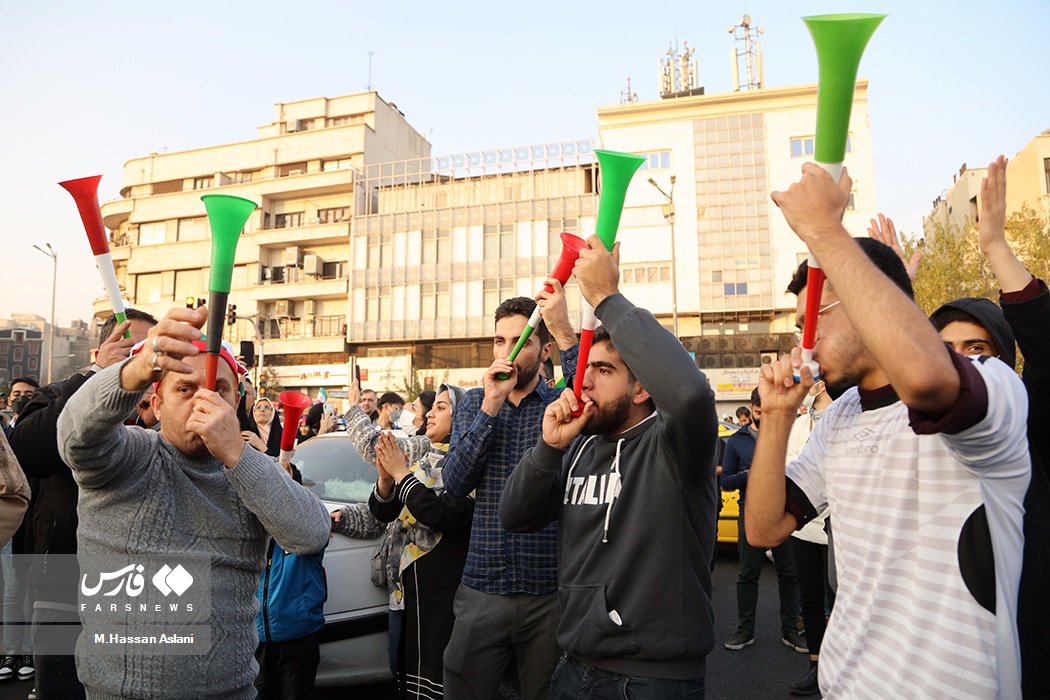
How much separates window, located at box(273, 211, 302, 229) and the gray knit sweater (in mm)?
46451

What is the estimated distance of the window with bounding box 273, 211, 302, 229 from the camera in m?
46.2

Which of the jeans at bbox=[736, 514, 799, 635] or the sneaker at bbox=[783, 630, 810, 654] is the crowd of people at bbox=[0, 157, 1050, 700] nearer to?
the jeans at bbox=[736, 514, 799, 635]

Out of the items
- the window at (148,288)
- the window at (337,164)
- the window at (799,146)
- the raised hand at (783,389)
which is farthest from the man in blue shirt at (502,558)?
the window at (148,288)

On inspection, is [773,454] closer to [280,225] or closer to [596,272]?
[596,272]

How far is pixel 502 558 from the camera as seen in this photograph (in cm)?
330

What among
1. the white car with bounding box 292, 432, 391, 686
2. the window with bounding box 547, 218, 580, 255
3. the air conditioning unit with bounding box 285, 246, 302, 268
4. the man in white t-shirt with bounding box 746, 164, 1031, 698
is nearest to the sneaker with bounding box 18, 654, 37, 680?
the white car with bounding box 292, 432, 391, 686

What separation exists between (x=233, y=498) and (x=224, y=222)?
0.96m

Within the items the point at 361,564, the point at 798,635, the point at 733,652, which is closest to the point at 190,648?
the point at 361,564

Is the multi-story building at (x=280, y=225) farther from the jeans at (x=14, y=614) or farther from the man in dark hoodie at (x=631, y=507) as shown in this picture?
the man in dark hoodie at (x=631, y=507)

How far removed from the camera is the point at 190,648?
2.14 metres

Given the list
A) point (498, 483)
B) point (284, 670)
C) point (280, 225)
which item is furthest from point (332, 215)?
point (498, 483)

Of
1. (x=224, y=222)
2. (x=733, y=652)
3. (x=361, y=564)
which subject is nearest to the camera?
(x=224, y=222)

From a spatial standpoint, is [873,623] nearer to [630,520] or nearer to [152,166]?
[630,520]

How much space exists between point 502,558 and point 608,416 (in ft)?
3.37
